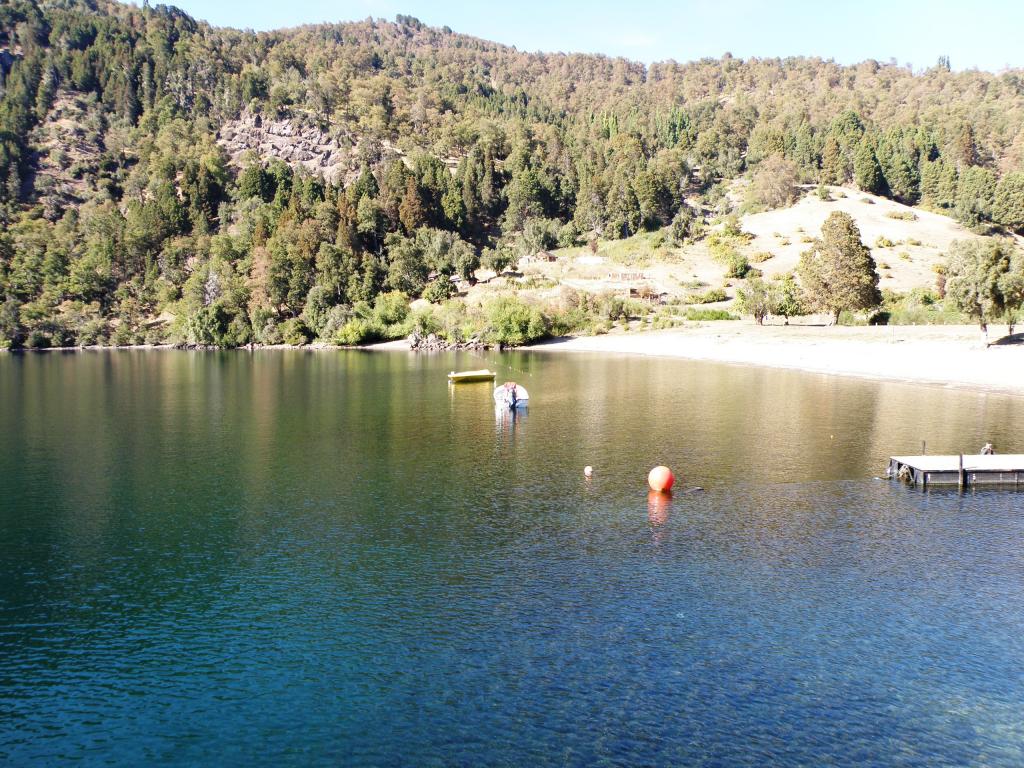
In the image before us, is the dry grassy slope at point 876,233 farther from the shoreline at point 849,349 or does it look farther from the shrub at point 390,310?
the shrub at point 390,310

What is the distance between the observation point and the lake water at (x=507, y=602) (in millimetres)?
17219

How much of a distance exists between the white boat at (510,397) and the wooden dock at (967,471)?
1231 inches

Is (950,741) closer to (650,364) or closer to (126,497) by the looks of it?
(126,497)

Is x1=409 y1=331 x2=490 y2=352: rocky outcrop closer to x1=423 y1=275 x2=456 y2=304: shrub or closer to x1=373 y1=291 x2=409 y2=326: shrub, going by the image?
x1=373 y1=291 x2=409 y2=326: shrub

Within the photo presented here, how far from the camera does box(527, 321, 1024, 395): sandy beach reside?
73.0 metres

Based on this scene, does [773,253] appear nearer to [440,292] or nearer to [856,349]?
[440,292]

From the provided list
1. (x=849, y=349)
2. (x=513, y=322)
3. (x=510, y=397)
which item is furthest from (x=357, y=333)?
(x=849, y=349)

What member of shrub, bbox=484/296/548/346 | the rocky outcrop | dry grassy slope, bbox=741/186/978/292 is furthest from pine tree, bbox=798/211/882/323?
the rocky outcrop

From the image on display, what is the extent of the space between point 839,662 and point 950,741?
11.6 ft

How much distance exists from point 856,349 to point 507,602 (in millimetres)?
79720

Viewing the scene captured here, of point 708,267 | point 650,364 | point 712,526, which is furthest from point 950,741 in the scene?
point 708,267

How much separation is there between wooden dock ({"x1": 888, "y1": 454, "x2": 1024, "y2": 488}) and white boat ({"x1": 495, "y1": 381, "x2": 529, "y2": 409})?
31258 millimetres

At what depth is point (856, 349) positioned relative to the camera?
90375 mm

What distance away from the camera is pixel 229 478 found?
1577 inches
